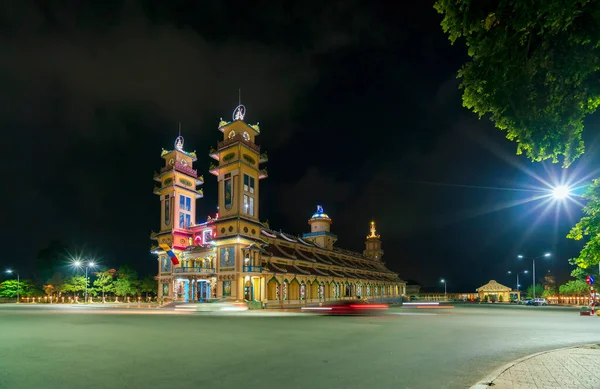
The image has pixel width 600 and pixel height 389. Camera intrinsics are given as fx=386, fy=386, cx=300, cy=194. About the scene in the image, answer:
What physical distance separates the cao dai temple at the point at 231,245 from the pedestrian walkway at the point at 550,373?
4111cm

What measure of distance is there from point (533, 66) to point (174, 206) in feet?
197

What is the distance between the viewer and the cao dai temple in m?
52.1

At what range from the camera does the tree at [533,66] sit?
557cm

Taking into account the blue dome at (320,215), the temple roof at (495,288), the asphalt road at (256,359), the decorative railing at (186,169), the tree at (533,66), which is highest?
A: the decorative railing at (186,169)

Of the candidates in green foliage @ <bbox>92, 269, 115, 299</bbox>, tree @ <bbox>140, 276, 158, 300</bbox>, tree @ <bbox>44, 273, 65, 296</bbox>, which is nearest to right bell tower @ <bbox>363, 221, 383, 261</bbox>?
tree @ <bbox>140, 276, 158, 300</bbox>

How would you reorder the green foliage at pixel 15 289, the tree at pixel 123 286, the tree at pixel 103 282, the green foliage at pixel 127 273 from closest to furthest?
the tree at pixel 103 282 → the green foliage at pixel 15 289 → the tree at pixel 123 286 → the green foliage at pixel 127 273

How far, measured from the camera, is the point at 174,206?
61156mm

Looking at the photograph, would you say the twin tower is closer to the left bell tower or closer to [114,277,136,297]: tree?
the left bell tower

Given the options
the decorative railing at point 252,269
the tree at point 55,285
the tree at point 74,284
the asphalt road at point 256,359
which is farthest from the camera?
the tree at point 55,285

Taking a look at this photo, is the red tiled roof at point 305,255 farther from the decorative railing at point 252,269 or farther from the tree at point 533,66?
the tree at point 533,66

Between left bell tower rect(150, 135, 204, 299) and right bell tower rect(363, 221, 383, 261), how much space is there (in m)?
63.8

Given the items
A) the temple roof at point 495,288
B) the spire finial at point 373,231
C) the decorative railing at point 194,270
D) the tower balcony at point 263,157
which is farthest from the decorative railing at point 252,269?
the spire finial at point 373,231

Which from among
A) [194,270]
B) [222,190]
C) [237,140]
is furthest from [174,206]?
[237,140]

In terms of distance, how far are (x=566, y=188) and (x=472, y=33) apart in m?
9.26
